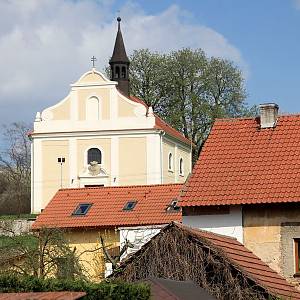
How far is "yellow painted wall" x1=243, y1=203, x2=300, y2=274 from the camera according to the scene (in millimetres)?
26969

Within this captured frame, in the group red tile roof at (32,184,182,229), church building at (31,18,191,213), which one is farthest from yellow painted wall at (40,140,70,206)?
red tile roof at (32,184,182,229)

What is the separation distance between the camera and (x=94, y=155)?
2495 inches

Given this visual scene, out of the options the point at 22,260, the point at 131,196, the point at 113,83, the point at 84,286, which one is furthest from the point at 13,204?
the point at 84,286

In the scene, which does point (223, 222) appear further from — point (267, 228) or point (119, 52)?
point (119, 52)

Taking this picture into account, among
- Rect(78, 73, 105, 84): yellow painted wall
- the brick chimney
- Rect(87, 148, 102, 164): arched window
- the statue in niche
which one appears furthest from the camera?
Rect(78, 73, 105, 84): yellow painted wall

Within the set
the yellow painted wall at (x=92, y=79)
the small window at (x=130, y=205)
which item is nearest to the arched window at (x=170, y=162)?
the yellow painted wall at (x=92, y=79)

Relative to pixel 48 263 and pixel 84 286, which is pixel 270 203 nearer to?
pixel 48 263

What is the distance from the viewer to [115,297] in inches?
741

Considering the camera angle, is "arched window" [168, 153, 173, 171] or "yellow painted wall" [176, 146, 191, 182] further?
"yellow painted wall" [176, 146, 191, 182]

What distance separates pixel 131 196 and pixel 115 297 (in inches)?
891

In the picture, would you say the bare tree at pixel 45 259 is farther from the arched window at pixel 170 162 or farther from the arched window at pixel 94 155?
the arched window at pixel 170 162

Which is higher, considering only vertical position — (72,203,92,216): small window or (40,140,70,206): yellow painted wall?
(40,140,70,206): yellow painted wall

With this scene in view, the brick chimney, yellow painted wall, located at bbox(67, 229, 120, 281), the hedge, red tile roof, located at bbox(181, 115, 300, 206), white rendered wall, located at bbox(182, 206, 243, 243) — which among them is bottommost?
the hedge

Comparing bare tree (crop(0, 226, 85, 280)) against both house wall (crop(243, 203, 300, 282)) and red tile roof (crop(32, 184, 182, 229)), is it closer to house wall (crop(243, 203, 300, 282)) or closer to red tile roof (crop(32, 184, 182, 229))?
house wall (crop(243, 203, 300, 282))
